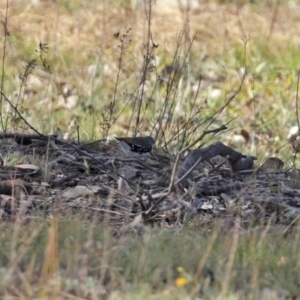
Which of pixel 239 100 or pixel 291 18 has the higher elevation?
pixel 291 18

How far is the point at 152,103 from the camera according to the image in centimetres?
1137

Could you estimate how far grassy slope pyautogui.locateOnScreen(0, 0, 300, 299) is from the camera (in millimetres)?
3789

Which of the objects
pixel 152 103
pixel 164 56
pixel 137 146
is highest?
pixel 164 56

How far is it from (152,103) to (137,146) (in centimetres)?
494

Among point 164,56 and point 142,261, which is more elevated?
point 164,56

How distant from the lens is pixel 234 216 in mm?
5230

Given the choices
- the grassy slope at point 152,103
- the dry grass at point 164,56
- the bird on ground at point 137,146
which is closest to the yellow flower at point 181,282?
the grassy slope at point 152,103

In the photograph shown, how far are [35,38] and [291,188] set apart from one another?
310 inches

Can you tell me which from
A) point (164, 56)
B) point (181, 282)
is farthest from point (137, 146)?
point (164, 56)

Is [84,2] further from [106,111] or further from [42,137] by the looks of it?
[42,137]

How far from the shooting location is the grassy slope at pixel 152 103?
3.79m

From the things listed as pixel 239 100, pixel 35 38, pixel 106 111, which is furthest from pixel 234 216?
pixel 35 38

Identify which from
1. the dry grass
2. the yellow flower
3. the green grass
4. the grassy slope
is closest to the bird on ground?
the grassy slope

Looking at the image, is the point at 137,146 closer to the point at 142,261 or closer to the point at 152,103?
the point at 142,261
